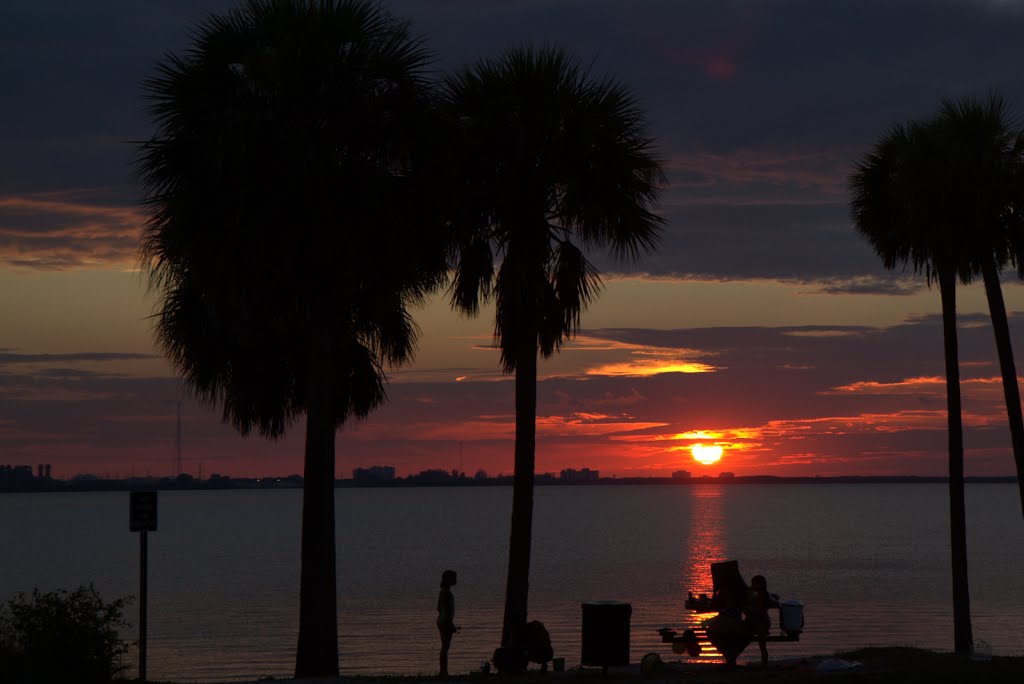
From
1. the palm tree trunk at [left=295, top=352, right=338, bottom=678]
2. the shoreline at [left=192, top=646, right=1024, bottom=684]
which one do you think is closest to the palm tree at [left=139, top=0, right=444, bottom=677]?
the palm tree trunk at [left=295, top=352, right=338, bottom=678]

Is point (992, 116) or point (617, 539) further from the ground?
point (992, 116)

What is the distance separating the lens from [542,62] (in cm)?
2461

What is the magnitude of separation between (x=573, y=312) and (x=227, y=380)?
724cm

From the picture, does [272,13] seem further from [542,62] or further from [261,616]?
[261,616]

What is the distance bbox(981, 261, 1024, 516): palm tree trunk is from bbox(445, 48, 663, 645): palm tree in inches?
396

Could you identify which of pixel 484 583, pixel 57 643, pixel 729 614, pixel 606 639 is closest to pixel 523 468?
pixel 729 614

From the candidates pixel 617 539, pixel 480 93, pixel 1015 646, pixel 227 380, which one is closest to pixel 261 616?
pixel 1015 646

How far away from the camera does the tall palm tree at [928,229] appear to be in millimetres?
29922

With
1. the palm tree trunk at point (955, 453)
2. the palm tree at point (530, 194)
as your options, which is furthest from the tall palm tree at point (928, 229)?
the palm tree at point (530, 194)

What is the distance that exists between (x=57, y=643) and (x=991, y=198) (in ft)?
73.1

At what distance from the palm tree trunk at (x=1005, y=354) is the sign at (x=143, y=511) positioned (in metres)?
19.6

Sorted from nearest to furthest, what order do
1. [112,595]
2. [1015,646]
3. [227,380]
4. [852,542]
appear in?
[227,380], [1015,646], [112,595], [852,542]

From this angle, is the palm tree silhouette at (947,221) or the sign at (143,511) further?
the palm tree silhouette at (947,221)

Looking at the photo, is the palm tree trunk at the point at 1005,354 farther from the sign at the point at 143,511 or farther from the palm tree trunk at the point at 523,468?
the sign at the point at 143,511
